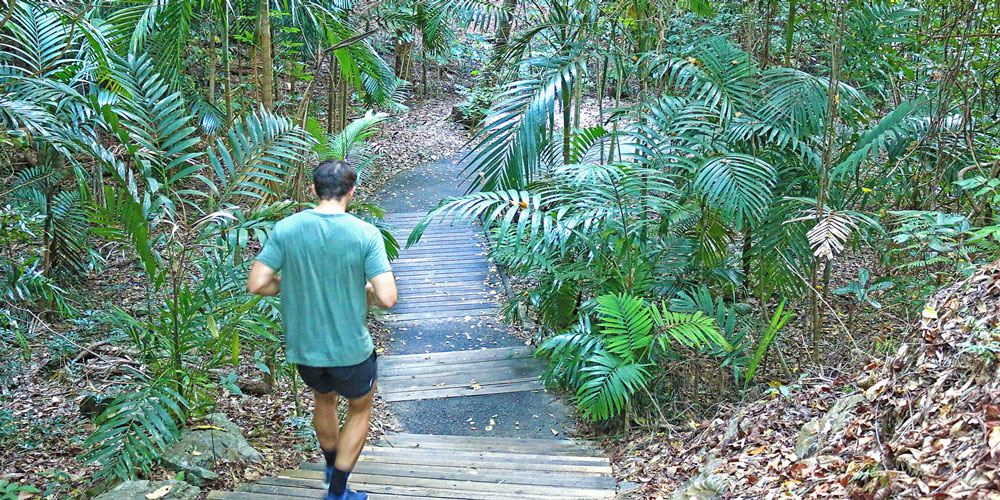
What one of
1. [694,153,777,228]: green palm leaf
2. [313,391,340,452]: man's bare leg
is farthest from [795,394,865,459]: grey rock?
[313,391,340,452]: man's bare leg

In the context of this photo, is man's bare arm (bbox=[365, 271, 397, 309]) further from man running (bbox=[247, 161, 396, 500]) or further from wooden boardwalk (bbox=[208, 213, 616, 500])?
wooden boardwalk (bbox=[208, 213, 616, 500])

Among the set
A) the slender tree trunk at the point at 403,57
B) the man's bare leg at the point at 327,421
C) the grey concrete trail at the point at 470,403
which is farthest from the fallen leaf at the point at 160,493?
the slender tree trunk at the point at 403,57

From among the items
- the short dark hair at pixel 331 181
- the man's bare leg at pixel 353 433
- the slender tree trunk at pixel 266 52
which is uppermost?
the slender tree trunk at pixel 266 52

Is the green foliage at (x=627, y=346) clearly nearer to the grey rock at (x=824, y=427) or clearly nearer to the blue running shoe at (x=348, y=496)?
the grey rock at (x=824, y=427)

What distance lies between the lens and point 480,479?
134 inches

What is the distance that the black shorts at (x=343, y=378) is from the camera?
277cm

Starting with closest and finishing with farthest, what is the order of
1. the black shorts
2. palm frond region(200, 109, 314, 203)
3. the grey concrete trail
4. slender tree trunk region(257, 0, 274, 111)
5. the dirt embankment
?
the dirt embankment, the black shorts, palm frond region(200, 109, 314, 203), slender tree trunk region(257, 0, 274, 111), the grey concrete trail

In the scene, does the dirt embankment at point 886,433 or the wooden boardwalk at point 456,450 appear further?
the wooden boardwalk at point 456,450

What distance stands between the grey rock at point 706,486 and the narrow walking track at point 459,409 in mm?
346

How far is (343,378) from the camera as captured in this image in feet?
9.13

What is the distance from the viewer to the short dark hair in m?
2.70

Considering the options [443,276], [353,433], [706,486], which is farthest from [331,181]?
[443,276]

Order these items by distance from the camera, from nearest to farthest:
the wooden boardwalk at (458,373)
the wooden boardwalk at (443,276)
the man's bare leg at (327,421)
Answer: the man's bare leg at (327,421) → the wooden boardwalk at (458,373) → the wooden boardwalk at (443,276)

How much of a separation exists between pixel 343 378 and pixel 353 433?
263 mm
